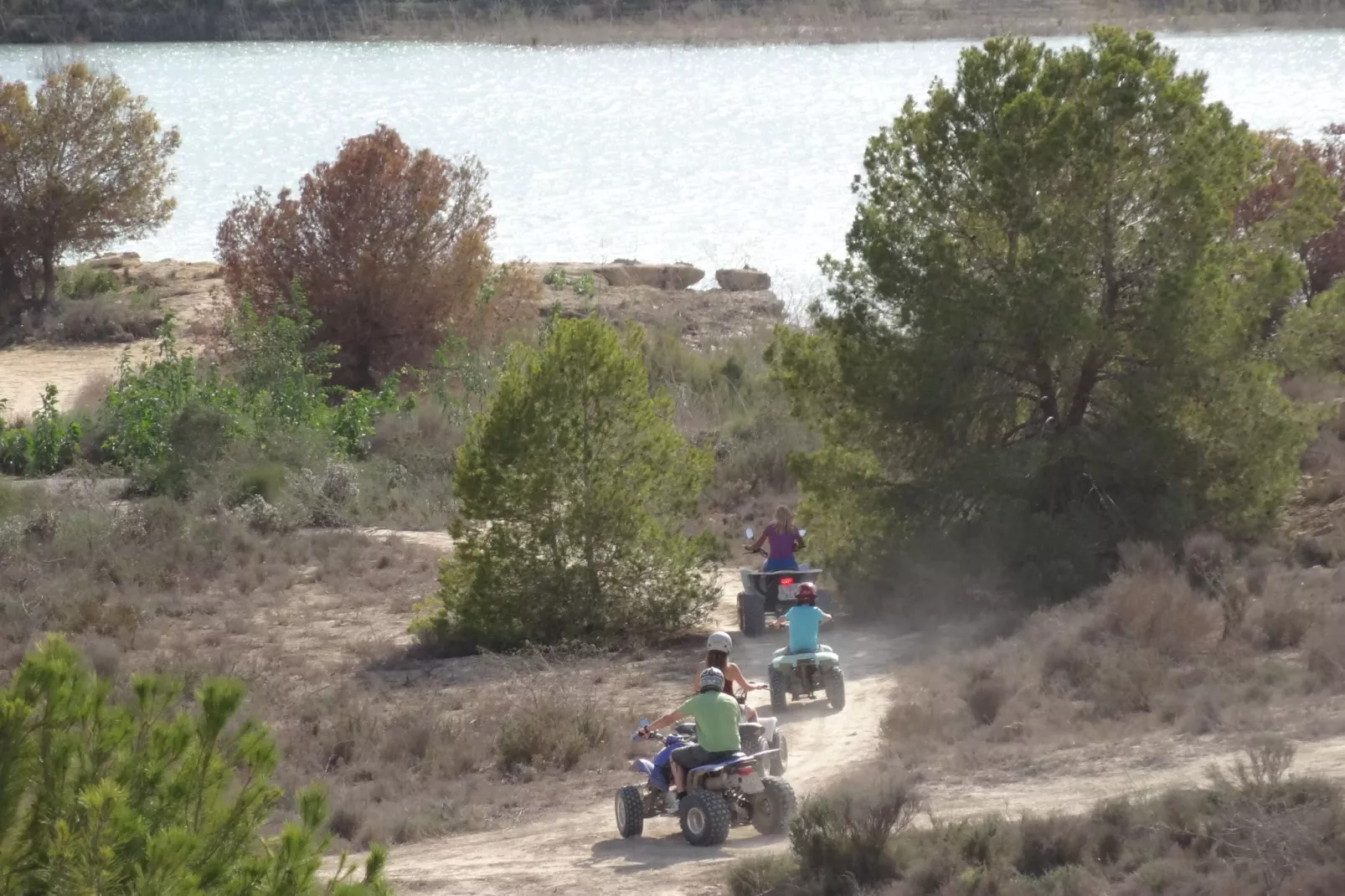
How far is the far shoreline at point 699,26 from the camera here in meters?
65.5

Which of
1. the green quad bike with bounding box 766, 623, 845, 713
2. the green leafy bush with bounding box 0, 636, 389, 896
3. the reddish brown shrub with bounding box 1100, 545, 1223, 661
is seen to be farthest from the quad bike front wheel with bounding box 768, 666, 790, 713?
the green leafy bush with bounding box 0, 636, 389, 896

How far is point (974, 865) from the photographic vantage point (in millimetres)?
8516

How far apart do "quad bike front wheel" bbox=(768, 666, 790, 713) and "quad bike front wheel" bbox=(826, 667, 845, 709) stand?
324mm

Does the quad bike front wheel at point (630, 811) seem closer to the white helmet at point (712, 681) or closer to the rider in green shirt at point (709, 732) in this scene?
the rider in green shirt at point (709, 732)

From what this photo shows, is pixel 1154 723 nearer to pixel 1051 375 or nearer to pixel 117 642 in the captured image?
pixel 1051 375

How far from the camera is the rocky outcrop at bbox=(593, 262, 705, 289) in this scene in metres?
37.4

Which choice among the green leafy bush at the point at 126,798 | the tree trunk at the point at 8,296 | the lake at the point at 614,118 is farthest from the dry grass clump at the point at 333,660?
the lake at the point at 614,118

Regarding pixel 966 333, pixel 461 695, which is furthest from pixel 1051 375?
pixel 461 695

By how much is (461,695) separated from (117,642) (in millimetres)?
3776

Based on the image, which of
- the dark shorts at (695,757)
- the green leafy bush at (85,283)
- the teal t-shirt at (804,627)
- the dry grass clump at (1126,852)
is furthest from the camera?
the green leafy bush at (85,283)

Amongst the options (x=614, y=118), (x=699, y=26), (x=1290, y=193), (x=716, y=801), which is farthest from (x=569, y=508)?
(x=699, y=26)

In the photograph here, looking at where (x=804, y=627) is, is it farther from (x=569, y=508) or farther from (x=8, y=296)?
(x=8, y=296)

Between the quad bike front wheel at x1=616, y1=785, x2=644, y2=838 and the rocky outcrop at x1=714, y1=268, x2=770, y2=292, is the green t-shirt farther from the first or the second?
the rocky outcrop at x1=714, y1=268, x2=770, y2=292

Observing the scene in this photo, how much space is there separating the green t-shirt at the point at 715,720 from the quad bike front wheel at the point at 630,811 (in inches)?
19.1
